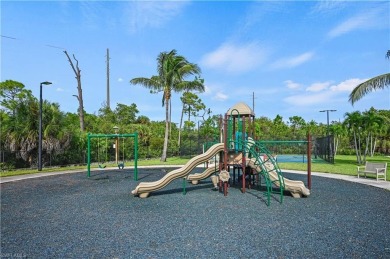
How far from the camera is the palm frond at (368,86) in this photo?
607 inches

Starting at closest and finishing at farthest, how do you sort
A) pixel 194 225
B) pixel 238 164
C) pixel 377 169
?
1. pixel 194 225
2. pixel 238 164
3. pixel 377 169

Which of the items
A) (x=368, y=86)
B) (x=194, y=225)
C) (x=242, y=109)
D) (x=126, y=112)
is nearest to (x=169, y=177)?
(x=194, y=225)

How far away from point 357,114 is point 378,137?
20.8m

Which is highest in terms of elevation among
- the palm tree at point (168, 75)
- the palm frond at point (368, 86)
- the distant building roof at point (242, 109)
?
the palm tree at point (168, 75)

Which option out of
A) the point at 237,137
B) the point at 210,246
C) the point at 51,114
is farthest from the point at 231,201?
the point at 51,114

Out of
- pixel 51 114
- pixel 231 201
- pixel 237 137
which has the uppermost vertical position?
pixel 51 114

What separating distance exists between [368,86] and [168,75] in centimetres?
1385

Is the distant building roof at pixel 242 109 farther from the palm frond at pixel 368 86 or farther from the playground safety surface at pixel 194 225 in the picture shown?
the palm frond at pixel 368 86

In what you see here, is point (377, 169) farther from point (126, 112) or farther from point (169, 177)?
point (126, 112)

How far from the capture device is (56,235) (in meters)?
4.87

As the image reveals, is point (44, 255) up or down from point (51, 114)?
down

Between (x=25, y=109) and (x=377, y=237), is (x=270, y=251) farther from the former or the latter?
(x=25, y=109)

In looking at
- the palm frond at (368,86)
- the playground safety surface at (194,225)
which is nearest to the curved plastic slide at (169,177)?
the playground safety surface at (194,225)

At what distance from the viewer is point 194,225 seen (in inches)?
214
